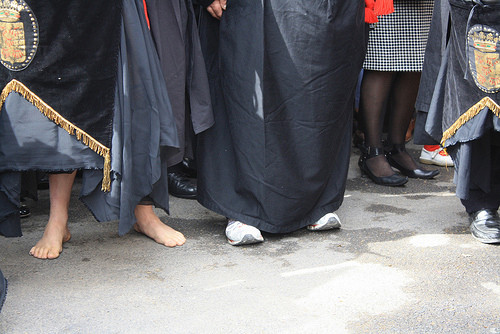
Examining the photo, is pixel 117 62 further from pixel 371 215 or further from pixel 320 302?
pixel 371 215

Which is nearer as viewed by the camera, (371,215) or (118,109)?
(118,109)

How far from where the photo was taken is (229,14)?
2.65 metres

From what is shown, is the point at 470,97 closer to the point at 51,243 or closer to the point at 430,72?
the point at 430,72

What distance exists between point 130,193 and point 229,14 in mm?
846

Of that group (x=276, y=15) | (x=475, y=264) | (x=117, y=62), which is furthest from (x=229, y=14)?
(x=475, y=264)

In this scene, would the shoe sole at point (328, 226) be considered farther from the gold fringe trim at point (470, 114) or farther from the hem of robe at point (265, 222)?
the gold fringe trim at point (470, 114)

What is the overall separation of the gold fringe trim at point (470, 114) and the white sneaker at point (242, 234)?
884 mm

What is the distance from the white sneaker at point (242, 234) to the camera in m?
2.69

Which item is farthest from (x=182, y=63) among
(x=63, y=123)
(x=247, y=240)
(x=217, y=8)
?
(x=247, y=240)

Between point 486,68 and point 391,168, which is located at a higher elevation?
point 486,68

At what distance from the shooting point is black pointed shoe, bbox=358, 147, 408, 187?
3576mm

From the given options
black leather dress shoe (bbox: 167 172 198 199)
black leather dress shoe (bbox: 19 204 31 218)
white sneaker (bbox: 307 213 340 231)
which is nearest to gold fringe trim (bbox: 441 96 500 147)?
white sneaker (bbox: 307 213 340 231)

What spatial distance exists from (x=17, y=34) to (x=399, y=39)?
2.09m

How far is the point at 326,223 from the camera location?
2836mm
